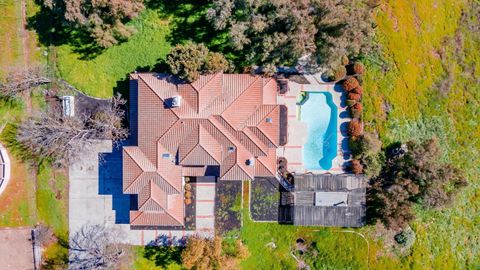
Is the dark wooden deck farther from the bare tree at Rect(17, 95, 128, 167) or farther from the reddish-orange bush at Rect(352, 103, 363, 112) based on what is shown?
the bare tree at Rect(17, 95, 128, 167)

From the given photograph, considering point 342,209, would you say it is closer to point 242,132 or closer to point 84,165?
point 242,132

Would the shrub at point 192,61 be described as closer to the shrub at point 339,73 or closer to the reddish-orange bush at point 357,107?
the shrub at point 339,73

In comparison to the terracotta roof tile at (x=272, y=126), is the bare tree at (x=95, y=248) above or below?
below

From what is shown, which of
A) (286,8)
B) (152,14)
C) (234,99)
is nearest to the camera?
(286,8)

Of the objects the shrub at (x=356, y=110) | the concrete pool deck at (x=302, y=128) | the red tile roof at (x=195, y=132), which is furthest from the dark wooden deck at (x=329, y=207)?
the shrub at (x=356, y=110)

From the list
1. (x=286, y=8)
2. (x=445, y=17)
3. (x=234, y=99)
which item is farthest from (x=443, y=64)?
(x=234, y=99)

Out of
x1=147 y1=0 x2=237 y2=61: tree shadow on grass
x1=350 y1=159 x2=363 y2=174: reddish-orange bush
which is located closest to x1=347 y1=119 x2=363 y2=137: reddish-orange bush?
x1=350 y1=159 x2=363 y2=174: reddish-orange bush
